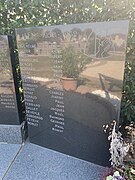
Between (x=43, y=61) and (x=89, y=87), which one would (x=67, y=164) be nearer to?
(x=89, y=87)

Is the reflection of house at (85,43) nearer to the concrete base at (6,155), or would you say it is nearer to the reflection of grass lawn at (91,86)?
the reflection of grass lawn at (91,86)

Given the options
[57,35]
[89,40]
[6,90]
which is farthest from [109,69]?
[6,90]

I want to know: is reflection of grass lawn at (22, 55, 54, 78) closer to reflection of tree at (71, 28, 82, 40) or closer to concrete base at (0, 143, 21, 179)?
reflection of tree at (71, 28, 82, 40)

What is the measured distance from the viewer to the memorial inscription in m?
2.32

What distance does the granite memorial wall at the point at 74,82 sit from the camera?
175 cm

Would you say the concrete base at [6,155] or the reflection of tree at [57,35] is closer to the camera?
the reflection of tree at [57,35]

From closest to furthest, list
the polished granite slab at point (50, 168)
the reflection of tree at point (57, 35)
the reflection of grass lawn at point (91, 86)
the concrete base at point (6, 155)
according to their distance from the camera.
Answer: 1. the reflection of grass lawn at point (91, 86)
2. the reflection of tree at point (57, 35)
3. the polished granite slab at point (50, 168)
4. the concrete base at point (6, 155)

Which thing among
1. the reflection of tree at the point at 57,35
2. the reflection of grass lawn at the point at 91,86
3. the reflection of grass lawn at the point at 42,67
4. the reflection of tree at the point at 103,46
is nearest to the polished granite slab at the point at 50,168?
the reflection of grass lawn at the point at 91,86

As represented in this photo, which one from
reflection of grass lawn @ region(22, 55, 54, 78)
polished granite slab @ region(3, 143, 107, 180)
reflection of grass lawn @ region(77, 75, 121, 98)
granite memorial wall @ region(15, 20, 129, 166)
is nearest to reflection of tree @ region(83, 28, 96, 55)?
granite memorial wall @ region(15, 20, 129, 166)

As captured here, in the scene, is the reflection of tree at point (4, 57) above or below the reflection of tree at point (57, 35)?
below

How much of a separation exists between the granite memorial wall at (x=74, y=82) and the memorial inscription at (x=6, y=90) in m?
0.18

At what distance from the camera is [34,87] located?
2332 millimetres

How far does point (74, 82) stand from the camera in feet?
6.62

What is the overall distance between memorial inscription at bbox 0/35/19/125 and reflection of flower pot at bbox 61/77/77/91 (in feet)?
2.38
